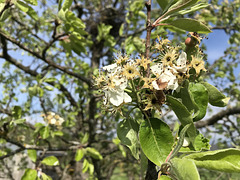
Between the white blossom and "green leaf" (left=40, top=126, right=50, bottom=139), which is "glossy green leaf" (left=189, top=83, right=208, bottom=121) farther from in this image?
"green leaf" (left=40, top=126, right=50, bottom=139)

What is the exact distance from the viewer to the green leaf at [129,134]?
2.13 ft

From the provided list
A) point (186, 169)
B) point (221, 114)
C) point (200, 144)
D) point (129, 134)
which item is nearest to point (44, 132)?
point (129, 134)

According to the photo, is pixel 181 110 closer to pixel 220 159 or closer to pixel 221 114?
pixel 220 159

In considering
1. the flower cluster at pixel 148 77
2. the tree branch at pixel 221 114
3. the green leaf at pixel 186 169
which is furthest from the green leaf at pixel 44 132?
the tree branch at pixel 221 114

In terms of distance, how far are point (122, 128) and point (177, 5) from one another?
1.46ft

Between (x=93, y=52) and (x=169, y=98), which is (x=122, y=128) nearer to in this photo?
(x=169, y=98)

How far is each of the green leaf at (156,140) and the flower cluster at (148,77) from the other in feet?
0.19

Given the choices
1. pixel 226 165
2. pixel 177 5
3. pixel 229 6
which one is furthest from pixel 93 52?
pixel 226 165

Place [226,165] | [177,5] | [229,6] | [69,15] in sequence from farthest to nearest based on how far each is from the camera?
1. [229,6]
2. [69,15]
3. [177,5]
4. [226,165]

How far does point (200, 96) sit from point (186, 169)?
27cm

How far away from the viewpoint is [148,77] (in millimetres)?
671

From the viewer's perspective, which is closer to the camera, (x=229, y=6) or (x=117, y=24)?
(x=229, y=6)

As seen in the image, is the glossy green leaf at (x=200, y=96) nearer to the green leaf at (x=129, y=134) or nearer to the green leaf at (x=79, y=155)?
the green leaf at (x=129, y=134)

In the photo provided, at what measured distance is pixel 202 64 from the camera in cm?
66
